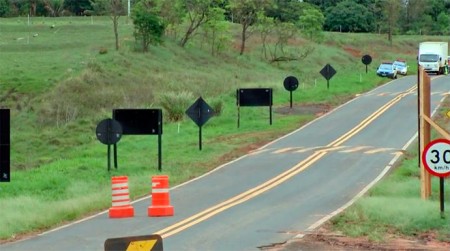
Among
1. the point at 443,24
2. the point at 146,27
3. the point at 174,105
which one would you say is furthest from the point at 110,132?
the point at 443,24

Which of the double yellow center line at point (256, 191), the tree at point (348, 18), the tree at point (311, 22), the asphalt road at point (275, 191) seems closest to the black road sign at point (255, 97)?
the asphalt road at point (275, 191)

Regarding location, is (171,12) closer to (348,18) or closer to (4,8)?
(4,8)

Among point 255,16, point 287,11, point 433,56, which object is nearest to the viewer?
point 433,56

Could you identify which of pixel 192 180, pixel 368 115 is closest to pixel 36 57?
pixel 368 115

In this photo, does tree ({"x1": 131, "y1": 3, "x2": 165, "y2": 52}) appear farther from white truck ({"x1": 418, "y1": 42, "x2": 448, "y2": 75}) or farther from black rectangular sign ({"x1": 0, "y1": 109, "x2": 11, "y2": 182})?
black rectangular sign ({"x1": 0, "y1": 109, "x2": 11, "y2": 182})

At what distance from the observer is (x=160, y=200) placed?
758 inches

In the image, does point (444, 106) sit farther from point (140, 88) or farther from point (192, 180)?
point (192, 180)

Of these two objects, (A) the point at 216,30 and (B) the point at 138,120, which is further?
(A) the point at 216,30

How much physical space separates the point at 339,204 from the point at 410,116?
22.8 m

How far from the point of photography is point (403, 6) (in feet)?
396

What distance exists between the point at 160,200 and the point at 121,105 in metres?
28.7

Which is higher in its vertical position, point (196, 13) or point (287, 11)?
point (287, 11)

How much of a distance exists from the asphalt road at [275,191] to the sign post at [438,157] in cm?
245

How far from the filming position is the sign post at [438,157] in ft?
53.7
